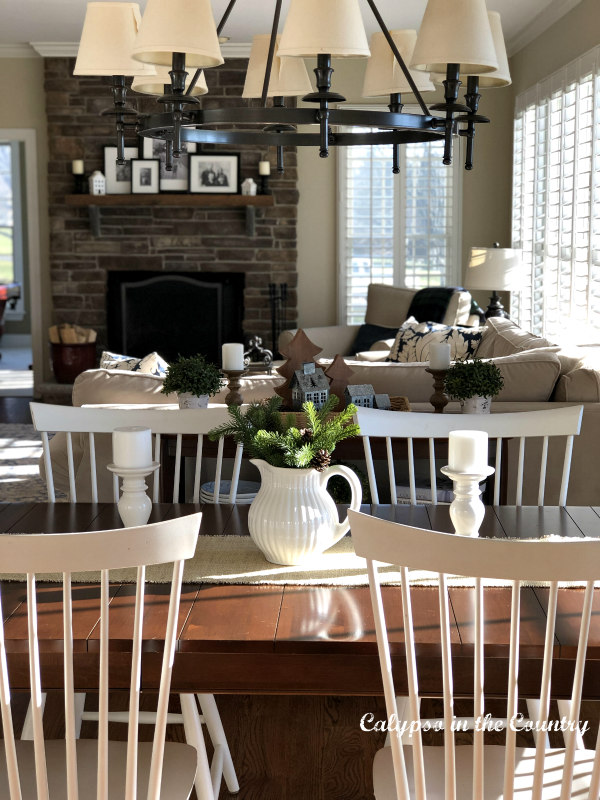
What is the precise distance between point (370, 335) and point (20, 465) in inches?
113

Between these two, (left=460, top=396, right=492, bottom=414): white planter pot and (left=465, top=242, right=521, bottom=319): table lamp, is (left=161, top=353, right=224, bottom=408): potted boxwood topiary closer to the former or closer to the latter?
(left=460, top=396, right=492, bottom=414): white planter pot

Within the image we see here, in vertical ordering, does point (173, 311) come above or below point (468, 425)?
above

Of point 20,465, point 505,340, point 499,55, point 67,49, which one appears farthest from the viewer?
point 67,49

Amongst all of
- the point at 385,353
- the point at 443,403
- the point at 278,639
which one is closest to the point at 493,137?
the point at 385,353

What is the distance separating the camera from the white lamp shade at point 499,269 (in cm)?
607

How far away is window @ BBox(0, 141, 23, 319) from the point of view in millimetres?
11938

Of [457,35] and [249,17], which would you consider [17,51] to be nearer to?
[249,17]

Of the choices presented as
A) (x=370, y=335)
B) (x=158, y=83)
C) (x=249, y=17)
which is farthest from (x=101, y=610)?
(x=249, y=17)

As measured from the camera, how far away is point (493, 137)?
7.72m

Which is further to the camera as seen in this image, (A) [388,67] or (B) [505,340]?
(B) [505,340]

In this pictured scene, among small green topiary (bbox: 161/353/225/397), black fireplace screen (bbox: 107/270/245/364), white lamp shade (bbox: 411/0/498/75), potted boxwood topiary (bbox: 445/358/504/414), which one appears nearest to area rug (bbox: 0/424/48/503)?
black fireplace screen (bbox: 107/270/245/364)

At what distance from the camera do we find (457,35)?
1934mm

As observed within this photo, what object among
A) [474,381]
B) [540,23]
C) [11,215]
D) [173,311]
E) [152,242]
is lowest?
[474,381]

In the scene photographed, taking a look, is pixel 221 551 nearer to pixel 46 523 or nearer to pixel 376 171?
pixel 46 523
